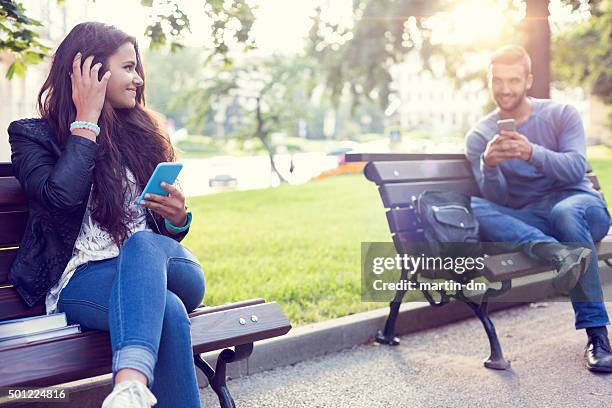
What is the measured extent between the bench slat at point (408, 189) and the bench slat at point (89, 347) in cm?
143

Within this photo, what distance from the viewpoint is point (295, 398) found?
356cm

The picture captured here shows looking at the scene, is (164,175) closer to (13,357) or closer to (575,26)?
(13,357)

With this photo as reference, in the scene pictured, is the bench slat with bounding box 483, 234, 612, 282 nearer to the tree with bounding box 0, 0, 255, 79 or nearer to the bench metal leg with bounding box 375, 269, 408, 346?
the bench metal leg with bounding box 375, 269, 408, 346

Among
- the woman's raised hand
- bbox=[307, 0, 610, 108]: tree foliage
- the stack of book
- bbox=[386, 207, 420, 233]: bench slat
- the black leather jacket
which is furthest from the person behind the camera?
bbox=[307, 0, 610, 108]: tree foliage

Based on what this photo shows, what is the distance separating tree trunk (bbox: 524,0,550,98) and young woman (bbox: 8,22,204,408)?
464 cm

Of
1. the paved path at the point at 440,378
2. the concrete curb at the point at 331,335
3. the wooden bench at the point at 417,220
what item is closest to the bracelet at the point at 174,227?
the concrete curb at the point at 331,335

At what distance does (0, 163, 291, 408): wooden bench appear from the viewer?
2.37 metres

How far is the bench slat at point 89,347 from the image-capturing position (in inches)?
91.3

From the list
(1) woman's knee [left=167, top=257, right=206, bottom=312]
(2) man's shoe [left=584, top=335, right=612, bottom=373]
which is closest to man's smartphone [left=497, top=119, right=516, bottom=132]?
(2) man's shoe [left=584, top=335, right=612, bottom=373]

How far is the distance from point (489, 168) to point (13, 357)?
116 inches

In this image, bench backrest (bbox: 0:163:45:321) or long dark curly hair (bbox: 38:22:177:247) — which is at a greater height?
long dark curly hair (bbox: 38:22:177:247)

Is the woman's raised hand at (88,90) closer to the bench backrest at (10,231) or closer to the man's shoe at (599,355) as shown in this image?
the bench backrest at (10,231)

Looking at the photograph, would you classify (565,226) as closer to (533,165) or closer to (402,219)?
(533,165)

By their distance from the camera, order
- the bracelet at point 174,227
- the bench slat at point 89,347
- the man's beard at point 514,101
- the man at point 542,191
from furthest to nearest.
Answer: the man's beard at point 514,101, the man at point 542,191, the bracelet at point 174,227, the bench slat at point 89,347
